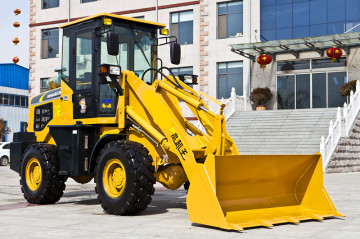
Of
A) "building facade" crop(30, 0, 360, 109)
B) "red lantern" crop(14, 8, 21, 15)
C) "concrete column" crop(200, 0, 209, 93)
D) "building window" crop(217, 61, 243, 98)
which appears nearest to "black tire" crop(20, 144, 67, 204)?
"building facade" crop(30, 0, 360, 109)

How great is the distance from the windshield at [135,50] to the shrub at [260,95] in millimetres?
19891

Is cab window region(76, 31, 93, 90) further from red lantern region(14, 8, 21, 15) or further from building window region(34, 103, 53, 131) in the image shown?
red lantern region(14, 8, 21, 15)

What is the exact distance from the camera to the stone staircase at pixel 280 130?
23422 millimetres

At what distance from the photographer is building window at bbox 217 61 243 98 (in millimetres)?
31742

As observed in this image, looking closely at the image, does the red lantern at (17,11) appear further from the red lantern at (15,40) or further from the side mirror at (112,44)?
the side mirror at (112,44)

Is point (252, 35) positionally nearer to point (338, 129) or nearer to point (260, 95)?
point (260, 95)

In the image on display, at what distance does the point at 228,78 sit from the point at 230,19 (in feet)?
11.7

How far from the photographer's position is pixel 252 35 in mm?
31234

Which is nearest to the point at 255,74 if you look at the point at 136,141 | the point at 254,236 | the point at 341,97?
the point at 341,97

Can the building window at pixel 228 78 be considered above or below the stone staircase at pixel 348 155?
above

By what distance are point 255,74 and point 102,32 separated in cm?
2199

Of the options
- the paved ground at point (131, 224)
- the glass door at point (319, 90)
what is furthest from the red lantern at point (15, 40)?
the paved ground at point (131, 224)

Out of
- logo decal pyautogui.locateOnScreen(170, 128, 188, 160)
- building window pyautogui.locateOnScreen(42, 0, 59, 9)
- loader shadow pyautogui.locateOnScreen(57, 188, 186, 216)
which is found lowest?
loader shadow pyautogui.locateOnScreen(57, 188, 186, 216)

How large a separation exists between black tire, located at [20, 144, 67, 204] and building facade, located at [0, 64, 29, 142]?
141ft
